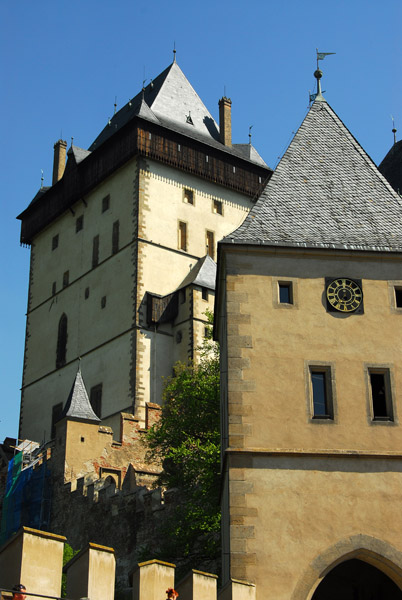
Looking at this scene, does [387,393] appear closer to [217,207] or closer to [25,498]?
[25,498]

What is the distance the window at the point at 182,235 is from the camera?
46.7m

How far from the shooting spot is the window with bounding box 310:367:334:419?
52.4 ft

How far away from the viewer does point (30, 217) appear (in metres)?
55.6

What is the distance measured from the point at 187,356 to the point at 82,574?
1205 inches

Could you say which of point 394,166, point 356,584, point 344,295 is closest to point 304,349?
point 344,295

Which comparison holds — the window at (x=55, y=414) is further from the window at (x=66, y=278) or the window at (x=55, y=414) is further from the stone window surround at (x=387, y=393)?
the stone window surround at (x=387, y=393)

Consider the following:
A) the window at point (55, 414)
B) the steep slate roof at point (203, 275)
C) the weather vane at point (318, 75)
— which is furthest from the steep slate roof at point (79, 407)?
the weather vane at point (318, 75)

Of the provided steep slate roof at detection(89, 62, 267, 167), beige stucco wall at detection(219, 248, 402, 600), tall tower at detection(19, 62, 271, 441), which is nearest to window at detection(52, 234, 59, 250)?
tall tower at detection(19, 62, 271, 441)

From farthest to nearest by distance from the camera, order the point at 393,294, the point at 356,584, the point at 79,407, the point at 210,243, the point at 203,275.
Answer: the point at 210,243 → the point at 203,275 → the point at 79,407 → the point at 356,584 → the point at 393,294

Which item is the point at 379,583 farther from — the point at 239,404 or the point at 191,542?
the point at 191,542

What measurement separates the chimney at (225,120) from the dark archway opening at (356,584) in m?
35.8

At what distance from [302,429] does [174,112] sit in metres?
36.9

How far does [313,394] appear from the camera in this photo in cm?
1608

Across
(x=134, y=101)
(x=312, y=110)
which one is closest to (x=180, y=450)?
(x=312, y=110)
